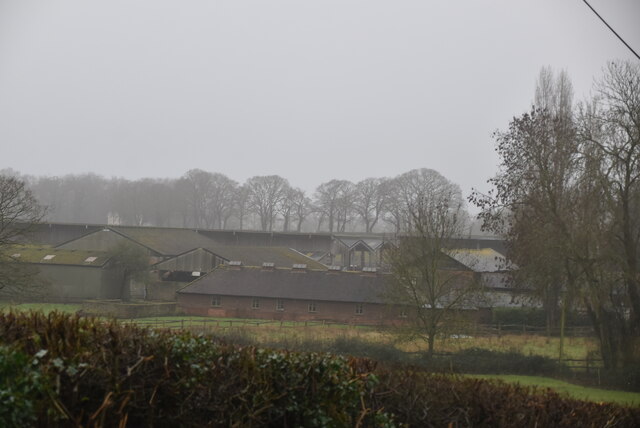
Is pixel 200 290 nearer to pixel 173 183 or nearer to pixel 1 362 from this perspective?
pixel 1 362

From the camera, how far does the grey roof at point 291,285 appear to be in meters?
41.3

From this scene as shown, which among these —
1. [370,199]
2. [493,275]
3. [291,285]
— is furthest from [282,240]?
[493,275]

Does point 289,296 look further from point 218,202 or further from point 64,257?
point 218,202

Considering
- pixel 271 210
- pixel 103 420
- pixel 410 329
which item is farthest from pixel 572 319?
pixel 271 210

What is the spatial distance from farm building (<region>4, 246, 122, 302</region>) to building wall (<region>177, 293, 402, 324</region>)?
4.94 metres

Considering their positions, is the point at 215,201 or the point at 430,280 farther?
the point at 215,201

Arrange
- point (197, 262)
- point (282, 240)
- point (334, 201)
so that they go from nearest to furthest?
point (197, 262) → point (282, 240) → point (334, 201)

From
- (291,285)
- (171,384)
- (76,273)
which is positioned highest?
(171,384)

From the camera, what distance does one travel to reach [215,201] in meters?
87.3

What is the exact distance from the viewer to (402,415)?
7.65 m

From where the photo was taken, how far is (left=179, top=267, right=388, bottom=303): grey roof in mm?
41281

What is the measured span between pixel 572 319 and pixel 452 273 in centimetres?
1167

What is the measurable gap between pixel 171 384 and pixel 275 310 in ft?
119

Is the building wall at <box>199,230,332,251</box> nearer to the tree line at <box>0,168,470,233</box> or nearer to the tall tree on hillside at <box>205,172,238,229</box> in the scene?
the tree line at <box>0,168,470,233</box>
